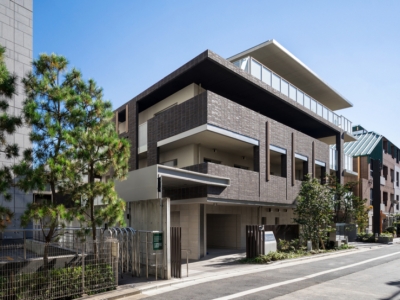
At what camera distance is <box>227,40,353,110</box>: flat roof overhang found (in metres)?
26.6

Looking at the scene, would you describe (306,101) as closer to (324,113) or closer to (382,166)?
(324,113)

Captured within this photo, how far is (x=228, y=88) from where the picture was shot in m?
24.0

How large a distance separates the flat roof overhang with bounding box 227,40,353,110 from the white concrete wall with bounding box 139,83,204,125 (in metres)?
6.01

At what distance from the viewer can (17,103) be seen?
16703 mm

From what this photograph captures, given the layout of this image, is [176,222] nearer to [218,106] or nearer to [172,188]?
[172,188]

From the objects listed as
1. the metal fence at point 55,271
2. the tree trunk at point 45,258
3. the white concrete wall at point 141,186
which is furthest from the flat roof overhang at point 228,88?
the tree trunk at point 45,258

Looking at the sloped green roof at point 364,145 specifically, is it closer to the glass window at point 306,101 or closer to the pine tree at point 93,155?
the glass window at point 306,101

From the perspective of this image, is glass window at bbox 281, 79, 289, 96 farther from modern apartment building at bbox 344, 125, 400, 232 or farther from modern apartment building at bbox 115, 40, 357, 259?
modern apartment building at bbox 344, 125, 400, 232

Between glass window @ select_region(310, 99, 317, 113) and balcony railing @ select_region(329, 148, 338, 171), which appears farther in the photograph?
balcony railing @ select_region(329, 148, 338, 171)

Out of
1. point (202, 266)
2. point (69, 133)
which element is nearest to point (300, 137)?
point (202, 266)

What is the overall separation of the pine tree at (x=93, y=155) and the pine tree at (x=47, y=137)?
306 mm

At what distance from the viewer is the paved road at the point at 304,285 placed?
1128 centimetres

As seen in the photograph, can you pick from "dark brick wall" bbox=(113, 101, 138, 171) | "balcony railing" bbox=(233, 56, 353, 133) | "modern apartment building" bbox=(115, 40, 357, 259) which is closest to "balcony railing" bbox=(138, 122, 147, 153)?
"modern apartment building" bbox=(115, 40, 357, 259)

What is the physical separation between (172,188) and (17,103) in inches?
356
